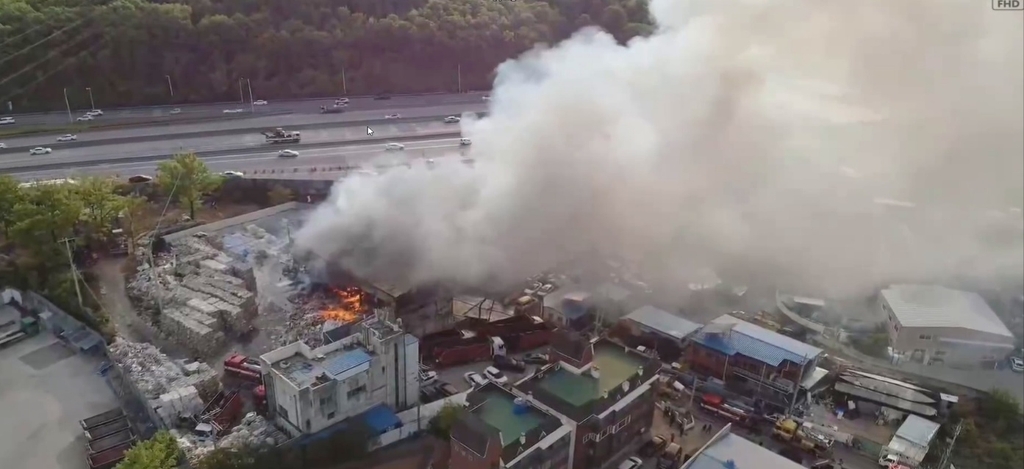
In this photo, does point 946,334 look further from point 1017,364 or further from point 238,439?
point 238,439

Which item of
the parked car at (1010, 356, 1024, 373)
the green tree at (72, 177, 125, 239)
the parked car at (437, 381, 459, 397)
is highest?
the green tree at (72, 177, 125, 239)

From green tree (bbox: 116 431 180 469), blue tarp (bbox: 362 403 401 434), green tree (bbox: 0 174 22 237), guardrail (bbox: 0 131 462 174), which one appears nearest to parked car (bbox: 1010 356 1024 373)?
blue tarp (bbox: 362 403 401 434)

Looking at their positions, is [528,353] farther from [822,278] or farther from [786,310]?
[822,278]

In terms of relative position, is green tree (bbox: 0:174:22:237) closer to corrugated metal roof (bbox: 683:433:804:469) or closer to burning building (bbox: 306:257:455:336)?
burning building (bbox: 306:257:455:336)

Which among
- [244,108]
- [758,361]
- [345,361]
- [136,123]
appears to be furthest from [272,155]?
[758,361]

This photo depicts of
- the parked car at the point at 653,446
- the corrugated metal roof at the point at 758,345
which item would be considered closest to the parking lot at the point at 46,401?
the parked car at the point at 653,446

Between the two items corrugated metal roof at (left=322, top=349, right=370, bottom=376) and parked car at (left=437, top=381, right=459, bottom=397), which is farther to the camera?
parked car at (left=437, top=381, right=459, bottom=397)

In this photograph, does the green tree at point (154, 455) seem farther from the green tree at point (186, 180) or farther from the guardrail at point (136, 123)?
the guardrail at point (136, 123)
